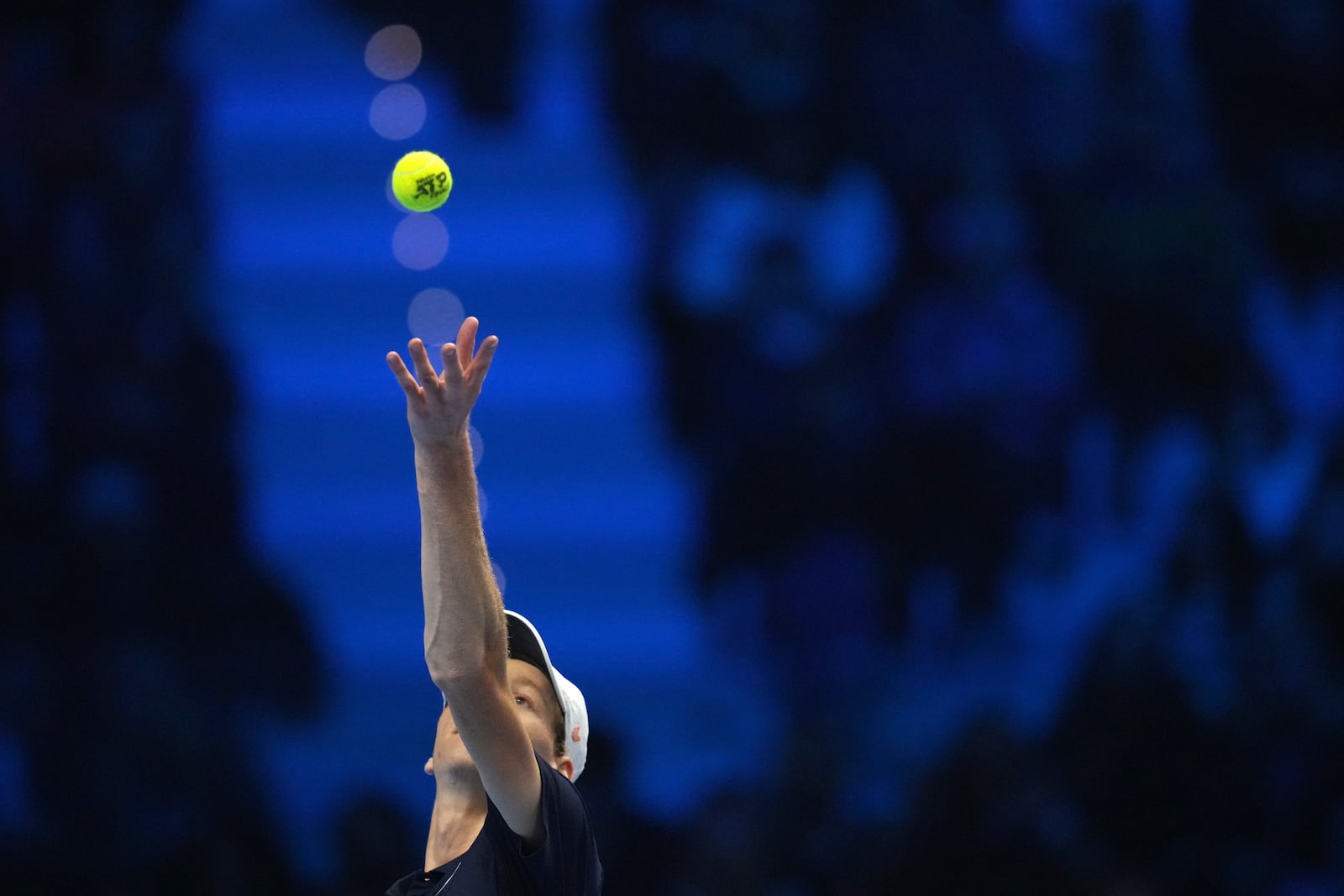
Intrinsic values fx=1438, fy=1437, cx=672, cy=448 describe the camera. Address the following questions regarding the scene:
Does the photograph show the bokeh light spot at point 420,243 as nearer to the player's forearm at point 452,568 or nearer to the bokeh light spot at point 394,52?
the bokeh light spot at point 394,52

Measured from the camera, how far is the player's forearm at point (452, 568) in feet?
8.64

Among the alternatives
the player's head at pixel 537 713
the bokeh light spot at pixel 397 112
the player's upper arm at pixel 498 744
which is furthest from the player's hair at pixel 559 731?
the bokeh light spot at pixel 397 112

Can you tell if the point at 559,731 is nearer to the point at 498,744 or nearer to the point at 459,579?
the point at 498,744

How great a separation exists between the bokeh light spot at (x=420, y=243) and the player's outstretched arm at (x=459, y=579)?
3712 mm

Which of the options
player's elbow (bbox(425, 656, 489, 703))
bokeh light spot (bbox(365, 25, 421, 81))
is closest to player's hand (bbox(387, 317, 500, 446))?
player's elbow (bbox(425, 656, 489, 703))

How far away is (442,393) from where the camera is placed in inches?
104

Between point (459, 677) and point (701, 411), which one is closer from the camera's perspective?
point (459, 677)

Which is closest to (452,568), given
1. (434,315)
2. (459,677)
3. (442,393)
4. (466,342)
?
(459,677)

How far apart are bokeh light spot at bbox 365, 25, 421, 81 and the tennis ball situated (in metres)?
2.86

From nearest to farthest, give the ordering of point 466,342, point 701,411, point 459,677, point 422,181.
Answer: point 459,677, point 466,342, point 422,181, point 701,411

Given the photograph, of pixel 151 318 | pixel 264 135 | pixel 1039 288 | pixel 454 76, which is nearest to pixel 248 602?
pixel 151 318

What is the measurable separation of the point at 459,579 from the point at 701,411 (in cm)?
360

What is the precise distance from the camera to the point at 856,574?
6156mm

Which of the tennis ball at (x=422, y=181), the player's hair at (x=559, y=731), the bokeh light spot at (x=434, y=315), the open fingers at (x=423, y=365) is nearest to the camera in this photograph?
the open fingers at (x=423, y=365)
